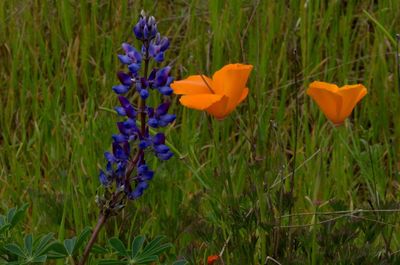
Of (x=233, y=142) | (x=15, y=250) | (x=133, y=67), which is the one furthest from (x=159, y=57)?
(x=233, y=142)

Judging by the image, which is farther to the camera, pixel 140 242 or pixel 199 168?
pixel 199 168

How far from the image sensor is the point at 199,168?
86.5 inches

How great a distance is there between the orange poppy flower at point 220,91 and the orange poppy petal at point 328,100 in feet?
0.43

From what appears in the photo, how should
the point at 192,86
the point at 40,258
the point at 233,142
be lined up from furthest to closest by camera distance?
the point at 233,142 → the point at 192,86 → the point at 40,258

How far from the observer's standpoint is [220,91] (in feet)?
5.40

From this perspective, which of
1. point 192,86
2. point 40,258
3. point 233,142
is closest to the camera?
point 40,258

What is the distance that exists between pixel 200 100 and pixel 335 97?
0.84ft

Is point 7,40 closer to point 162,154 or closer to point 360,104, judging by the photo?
point 360,104

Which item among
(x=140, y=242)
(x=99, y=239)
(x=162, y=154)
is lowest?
(x=99, y=239)

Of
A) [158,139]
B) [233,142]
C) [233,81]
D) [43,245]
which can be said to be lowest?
[233,142]

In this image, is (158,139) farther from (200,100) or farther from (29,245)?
Result: (29,245)

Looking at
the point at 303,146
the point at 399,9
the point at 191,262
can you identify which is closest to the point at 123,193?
the point at 191,262

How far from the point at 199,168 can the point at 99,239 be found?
0.31m

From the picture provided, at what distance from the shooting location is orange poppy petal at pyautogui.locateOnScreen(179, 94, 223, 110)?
5.13 feet
